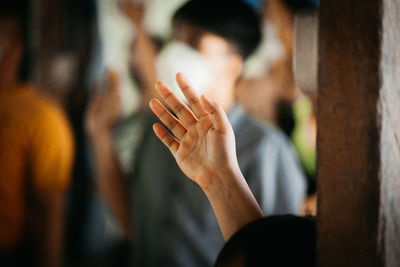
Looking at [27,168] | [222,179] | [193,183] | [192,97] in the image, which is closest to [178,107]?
[192,97]

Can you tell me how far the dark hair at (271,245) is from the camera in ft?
1.50

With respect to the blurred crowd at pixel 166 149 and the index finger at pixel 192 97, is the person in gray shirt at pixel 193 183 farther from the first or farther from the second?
the index finger at pixel 192 97

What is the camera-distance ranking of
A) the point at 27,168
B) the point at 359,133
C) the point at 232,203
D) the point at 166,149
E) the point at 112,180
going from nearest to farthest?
the point at 359,133 < the point at 232,203 < the point at 27,168 < the point at 166,149 < the point at 112,180

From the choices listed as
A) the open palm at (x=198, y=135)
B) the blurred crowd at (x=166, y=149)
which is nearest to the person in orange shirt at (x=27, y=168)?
the blurred crowd at (x=166, y=149)

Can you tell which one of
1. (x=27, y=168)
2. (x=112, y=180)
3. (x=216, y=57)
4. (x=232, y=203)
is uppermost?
(x=216, y=57)

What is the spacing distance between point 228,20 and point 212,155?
3.41 feet

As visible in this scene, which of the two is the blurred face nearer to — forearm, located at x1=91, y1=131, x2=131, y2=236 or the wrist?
forearm, located at x1=91, y1=131, x2=131, y2=236

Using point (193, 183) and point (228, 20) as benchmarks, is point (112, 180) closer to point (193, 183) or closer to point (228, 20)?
point (193, 183)

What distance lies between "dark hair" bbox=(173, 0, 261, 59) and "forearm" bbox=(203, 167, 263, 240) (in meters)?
1.04

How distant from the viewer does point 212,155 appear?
0.55 meters

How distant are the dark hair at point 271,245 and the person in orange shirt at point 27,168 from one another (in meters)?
1.10

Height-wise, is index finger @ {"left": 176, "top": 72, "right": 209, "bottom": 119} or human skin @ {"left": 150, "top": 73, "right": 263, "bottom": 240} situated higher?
index finger @ {"left": 176, "top": 72, "right": 209, "bottom": 119}

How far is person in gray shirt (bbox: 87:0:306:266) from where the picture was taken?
1309 millimetres

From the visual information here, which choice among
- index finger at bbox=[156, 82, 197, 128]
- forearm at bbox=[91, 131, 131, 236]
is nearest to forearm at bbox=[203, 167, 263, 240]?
index finger at bbox=[156, 82, 197, 128]
